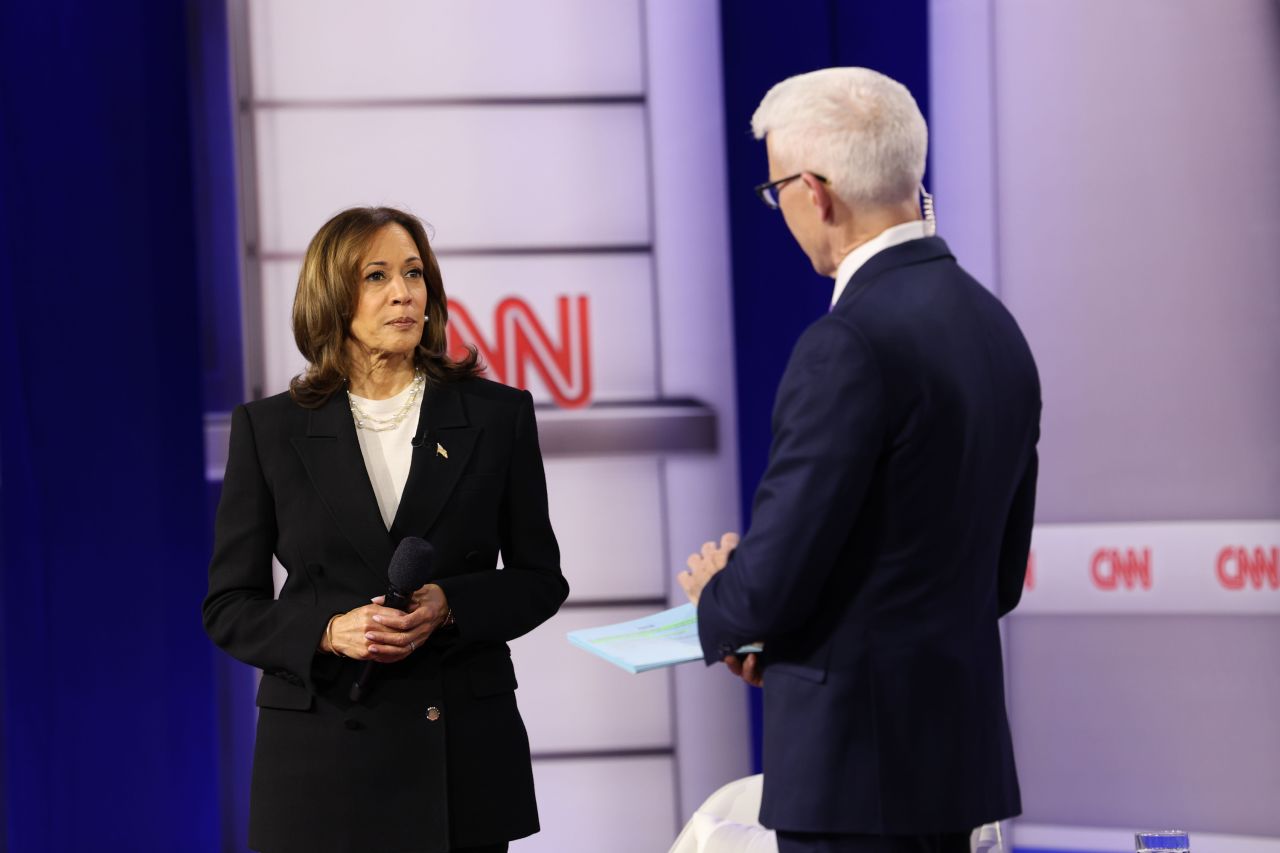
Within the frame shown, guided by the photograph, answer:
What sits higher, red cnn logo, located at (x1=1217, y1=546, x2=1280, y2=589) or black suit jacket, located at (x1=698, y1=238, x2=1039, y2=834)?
black suit jacket, located at (x1=698, y1=238, x2=1039, y2=834)

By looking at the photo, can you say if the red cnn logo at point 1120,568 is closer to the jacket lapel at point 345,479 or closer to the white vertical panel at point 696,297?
the white vertical panel at point 696,297

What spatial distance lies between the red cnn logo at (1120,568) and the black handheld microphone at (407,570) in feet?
6.96

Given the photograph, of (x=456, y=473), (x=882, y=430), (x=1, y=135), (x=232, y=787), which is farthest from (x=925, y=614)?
(x=1, y=135)

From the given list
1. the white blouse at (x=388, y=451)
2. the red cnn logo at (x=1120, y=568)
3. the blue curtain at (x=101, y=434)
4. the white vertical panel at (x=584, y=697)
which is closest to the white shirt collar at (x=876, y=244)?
the white blouse at (x=388, y=451)

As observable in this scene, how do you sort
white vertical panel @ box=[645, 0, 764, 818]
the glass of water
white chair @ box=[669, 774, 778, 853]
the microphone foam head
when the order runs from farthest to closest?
white vertical panel @ box=[645, 0, 764, 818] → the glass of water → white chair @ box=[669, 774, 778, 853] → the microphone foam head

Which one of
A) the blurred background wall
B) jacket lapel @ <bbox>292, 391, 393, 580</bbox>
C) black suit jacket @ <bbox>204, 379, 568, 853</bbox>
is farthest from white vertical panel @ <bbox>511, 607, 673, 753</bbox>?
jacket lapel @ <bbox>292, 391, 393, 580</bbox>

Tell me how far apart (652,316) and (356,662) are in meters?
1.61

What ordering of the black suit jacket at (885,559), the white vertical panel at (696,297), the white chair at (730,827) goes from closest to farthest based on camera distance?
the black suit jacket at (885,559) → the white chair at (730,827) → the white vertical panel at (696,297)

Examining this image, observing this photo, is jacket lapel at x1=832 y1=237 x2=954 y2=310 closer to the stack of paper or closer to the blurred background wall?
the stack of paper

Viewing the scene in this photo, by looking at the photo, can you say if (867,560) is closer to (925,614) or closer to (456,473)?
(925,614)

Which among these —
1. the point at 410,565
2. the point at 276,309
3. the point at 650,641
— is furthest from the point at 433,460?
the point at 276,309

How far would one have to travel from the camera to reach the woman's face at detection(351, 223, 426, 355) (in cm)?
206

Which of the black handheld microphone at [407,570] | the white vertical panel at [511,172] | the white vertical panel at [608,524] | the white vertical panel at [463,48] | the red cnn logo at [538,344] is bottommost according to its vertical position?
the white vertical panel at [608,524]

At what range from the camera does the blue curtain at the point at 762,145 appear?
3.26m
